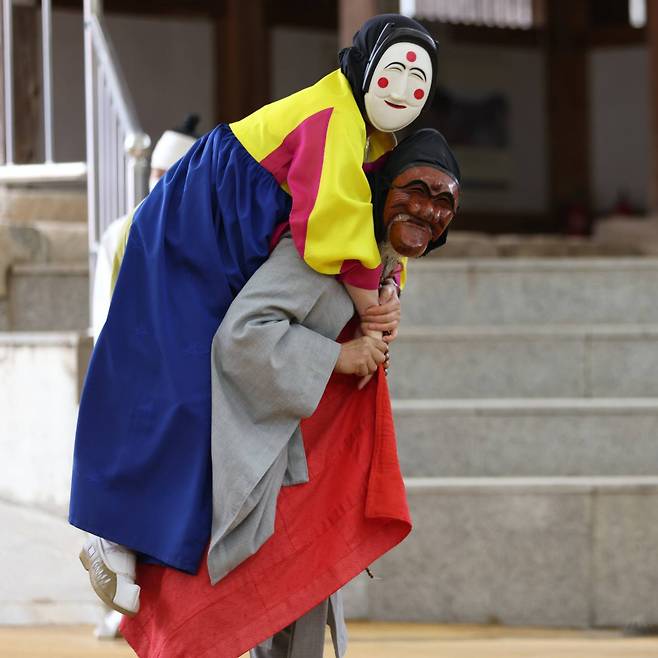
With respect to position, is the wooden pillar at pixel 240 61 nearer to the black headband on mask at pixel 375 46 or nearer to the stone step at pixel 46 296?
the stone step at pixel 46 296

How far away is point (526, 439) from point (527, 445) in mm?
19

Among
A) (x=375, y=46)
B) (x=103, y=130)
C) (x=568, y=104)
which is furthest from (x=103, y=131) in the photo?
(x=568, y=104)

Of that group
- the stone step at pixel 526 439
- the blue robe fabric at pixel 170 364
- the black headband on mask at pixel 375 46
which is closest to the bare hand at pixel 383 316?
the blue robe fabric at pixel 170 364

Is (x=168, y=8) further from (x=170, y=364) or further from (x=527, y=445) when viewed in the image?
(x=170, y=364)

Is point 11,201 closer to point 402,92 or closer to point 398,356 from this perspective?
point 398,356

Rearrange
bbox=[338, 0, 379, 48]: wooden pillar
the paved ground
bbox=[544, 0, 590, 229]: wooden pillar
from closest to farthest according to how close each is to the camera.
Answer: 1. the paved ground
2. bbox=[338, 0, 379, 48]: wooden pillar
3. bbox=[544, 0, 590, 229]: wooden pillar

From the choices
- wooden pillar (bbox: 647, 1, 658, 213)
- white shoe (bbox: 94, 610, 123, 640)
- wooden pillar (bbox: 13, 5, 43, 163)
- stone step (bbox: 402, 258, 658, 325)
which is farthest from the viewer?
wooden pillar (bbox: 647, 1, 658, 213)

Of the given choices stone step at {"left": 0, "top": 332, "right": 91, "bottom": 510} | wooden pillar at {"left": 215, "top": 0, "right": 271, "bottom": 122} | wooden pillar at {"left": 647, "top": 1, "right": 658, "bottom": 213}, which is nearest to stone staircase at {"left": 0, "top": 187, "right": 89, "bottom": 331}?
stone step at {"left": 0, "top": 332, "right": 91, "bottom": 510}

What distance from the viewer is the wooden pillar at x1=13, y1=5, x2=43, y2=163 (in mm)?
6863

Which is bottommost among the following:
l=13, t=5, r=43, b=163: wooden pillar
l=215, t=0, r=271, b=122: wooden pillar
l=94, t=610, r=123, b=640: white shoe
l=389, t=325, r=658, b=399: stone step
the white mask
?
l=94, t=610, r=123, b=640: white shoe

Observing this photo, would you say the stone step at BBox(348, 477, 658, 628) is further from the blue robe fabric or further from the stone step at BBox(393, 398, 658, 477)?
the blue robe fabric

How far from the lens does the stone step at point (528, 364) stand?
5.22 meters

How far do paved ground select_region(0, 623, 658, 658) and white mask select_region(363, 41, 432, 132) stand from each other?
1.80m

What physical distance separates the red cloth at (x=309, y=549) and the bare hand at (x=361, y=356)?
0.08 m
